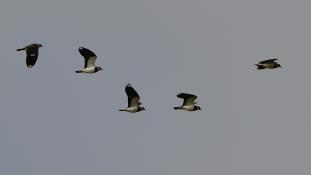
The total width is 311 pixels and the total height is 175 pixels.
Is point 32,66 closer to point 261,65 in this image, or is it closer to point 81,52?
point 81,52

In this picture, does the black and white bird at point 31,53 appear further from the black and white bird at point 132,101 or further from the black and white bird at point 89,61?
the black and white bird at point 132,101

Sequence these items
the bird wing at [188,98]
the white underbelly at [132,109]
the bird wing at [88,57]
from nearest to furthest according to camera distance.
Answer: the white underbelly at [132,109]
the bird wing at [88,57]
the bird wing at [188,98]

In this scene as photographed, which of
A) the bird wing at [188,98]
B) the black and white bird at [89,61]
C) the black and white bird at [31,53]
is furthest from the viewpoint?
the bird wing at [188,98]

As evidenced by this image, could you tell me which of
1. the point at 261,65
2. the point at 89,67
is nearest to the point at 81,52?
the point at 89,67

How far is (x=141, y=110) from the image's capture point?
184875mm

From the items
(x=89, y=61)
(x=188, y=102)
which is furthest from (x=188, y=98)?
(x=89, y=61)

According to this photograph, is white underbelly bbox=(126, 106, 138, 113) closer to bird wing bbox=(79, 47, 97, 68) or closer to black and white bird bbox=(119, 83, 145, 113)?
black and white bird bbox=(119, 83, 145, 113)

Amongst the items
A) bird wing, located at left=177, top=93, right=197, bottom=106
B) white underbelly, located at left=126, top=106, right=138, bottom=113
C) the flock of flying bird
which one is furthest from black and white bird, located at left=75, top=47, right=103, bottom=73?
bird wing, located at left=177, top=93, right=197, bottom=106

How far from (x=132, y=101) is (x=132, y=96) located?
77 cm

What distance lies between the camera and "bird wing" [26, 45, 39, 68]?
600 feet

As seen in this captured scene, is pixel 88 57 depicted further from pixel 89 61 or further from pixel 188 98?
pixel 188 98

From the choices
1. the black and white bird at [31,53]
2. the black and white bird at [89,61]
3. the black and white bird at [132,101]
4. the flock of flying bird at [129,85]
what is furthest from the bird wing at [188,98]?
the black and white bird at [31,53]

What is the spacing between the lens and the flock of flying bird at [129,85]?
18325 cm

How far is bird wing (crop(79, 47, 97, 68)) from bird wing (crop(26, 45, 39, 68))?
13.8 ft
